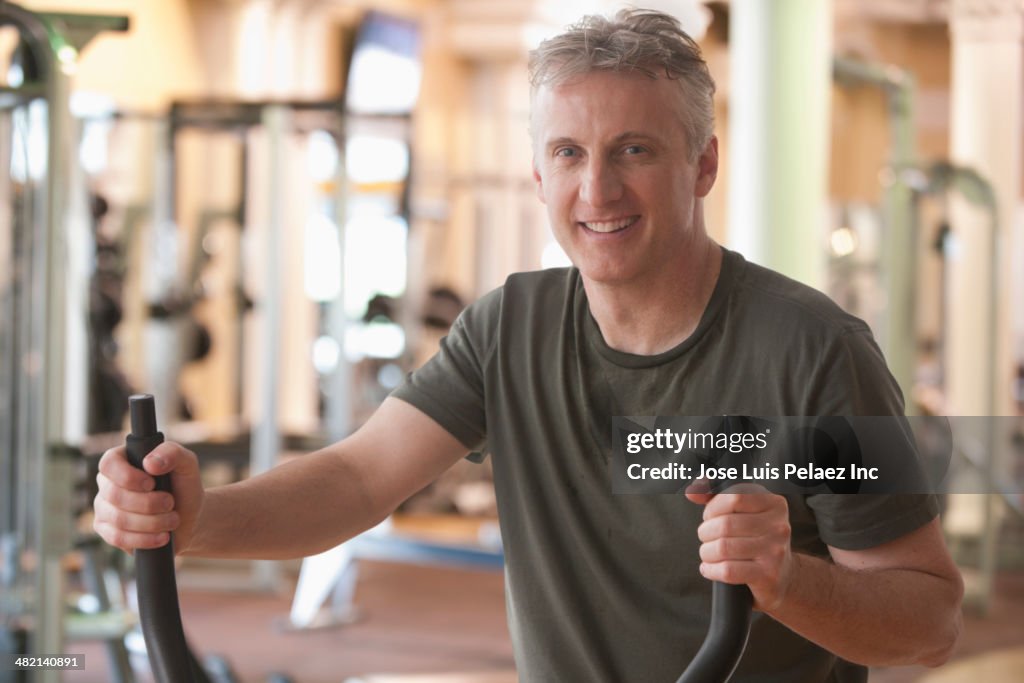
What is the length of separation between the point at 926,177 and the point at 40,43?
12.9 ft

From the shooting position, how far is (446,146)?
470 inches

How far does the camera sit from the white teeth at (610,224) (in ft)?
4.00

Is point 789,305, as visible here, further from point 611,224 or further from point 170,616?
point 170,616

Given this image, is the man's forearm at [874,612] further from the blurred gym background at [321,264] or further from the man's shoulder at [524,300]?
the blurred gym background at [321,264]

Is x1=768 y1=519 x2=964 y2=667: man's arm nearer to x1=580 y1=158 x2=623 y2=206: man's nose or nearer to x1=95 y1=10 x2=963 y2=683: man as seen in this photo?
x1=95 y1=10 x2=963 y2=683: man

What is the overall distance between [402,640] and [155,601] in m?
3.93

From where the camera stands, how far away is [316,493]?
1.41m

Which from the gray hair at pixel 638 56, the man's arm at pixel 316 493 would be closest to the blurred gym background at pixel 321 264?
the gray hair at pixel 638 56

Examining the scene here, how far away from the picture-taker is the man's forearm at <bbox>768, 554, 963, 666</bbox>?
3.45 feet

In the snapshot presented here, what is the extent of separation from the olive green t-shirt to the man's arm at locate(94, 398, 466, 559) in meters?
0.10

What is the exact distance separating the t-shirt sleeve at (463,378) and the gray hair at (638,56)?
0.29 metres

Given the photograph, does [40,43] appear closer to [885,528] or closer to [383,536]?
[885,528]

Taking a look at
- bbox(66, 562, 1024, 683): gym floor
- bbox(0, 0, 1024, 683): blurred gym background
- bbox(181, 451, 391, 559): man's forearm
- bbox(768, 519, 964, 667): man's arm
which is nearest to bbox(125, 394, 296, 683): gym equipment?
bbox(181, 451, 391, 559): man's forearm

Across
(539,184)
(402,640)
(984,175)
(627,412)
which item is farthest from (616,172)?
(984,175)
